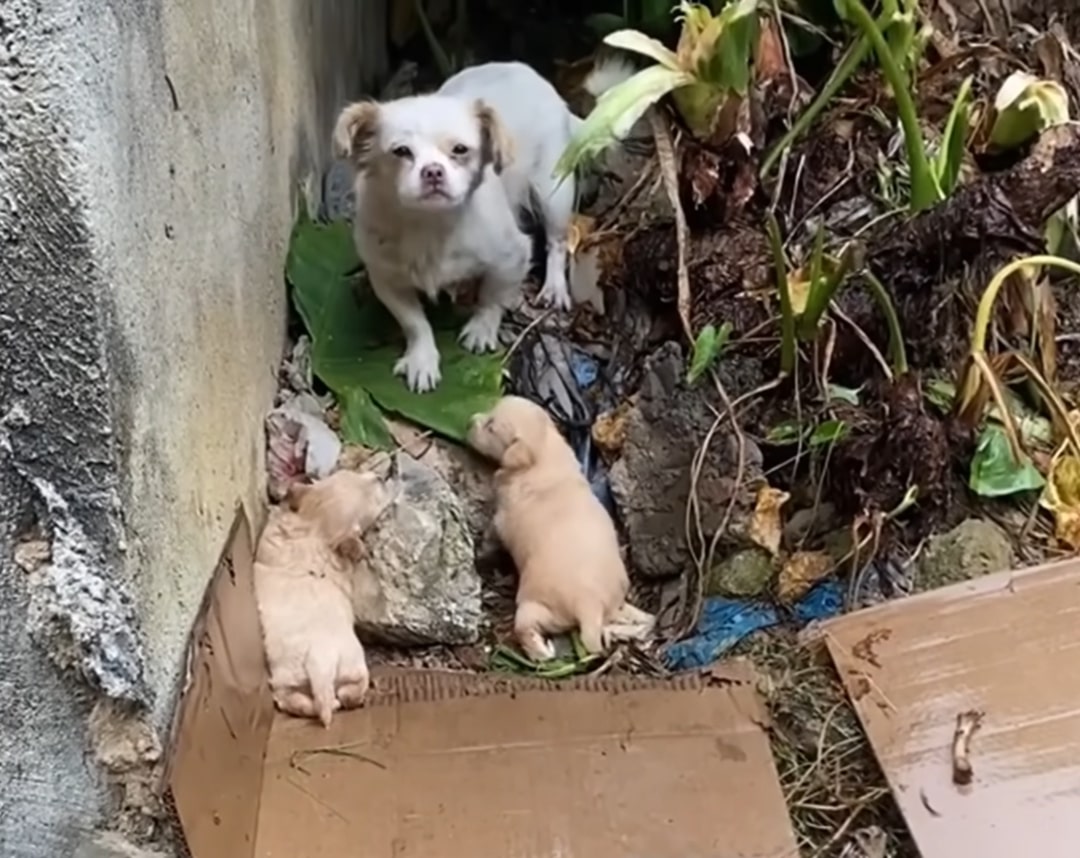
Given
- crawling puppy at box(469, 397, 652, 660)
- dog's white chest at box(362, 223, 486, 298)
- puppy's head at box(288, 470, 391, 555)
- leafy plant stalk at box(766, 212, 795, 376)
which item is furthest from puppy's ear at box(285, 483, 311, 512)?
leafy plant stalk at box(766, 212, 795, 376)

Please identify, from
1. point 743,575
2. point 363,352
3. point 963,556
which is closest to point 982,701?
point 963,556

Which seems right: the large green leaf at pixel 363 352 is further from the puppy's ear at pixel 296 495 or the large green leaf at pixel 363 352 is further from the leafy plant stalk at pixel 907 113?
the leafy plant stalk at pixel 907 113

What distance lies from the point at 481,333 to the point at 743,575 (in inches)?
22.8

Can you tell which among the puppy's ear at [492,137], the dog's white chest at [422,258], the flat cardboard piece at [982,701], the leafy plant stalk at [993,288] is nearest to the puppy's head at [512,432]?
the dog's white chest at [422,258]

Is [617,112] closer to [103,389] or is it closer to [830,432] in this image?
[830,432]

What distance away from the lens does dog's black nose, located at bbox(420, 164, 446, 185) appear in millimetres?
1935

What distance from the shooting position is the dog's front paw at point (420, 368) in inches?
82.3

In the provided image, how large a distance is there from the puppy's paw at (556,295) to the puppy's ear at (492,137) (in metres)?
0.29

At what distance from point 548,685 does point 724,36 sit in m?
0.87

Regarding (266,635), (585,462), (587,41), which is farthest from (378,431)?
(587,41)

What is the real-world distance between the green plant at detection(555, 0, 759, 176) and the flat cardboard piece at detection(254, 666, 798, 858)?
697mm

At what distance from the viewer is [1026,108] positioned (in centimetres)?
203

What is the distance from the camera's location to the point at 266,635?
164cm

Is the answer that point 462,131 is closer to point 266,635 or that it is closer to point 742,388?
point 742,388
